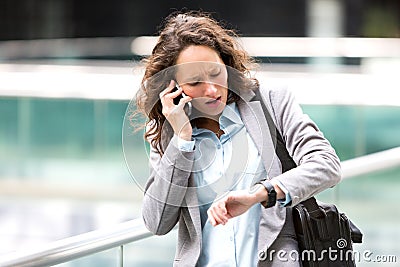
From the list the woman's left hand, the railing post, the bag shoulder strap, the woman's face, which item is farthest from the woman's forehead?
the railing post

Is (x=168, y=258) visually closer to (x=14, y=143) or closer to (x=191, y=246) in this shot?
(x=191, y=246)

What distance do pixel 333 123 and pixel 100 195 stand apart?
2.79 metres

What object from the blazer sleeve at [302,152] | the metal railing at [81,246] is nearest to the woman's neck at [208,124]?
the blazer sleeve at [302,152]

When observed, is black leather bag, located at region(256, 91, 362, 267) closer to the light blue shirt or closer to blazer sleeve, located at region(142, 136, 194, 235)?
the light blue shirt

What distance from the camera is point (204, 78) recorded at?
148 cm

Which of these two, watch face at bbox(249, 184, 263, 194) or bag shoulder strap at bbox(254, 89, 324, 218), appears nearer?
watch face at bbox(249, 184, 263, 194)

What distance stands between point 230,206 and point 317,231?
0.24 m

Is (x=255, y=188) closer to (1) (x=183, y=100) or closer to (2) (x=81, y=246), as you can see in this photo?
(1) (x=183, y=100)

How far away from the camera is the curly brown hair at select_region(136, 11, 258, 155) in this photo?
1522 millimetres

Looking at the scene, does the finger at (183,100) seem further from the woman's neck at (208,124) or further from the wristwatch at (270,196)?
the wristwatch at (270,196)

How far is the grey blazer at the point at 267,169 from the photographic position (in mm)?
1488

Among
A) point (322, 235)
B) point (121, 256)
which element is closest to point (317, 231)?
point (322, 235)

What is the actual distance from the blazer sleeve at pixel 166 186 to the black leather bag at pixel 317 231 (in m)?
0.16

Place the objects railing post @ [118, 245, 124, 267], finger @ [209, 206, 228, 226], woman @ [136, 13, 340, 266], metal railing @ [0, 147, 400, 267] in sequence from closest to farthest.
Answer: finger @ [209, 206, 228, 226], woman @ [136, 13, 340, 266], metal railing @ [0, 147, 400, 267], railing post @ [118, 245, 124, 267]
